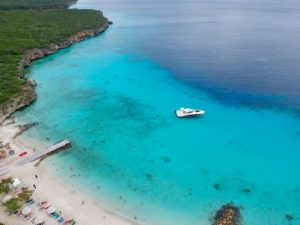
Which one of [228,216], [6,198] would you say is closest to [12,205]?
[6,198]

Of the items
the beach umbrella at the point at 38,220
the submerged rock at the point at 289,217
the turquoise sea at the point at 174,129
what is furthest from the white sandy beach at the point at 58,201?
the submerged rock at the point at 289,217

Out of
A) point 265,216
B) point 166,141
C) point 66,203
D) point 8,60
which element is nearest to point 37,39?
point 8,60

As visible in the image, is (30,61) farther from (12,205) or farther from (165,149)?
(12,205)

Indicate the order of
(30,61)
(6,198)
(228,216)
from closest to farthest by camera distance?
1. (228,216)
2. (6,198)
3. (30,61)

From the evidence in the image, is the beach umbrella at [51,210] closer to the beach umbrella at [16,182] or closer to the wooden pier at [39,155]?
the beach umbrella at [16,182]

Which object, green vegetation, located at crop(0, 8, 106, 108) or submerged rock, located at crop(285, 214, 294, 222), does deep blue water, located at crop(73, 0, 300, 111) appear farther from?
submerged rock, located at crop(285, 214, 294, 222)

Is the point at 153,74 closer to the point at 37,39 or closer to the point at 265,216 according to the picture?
the point at 37,39
